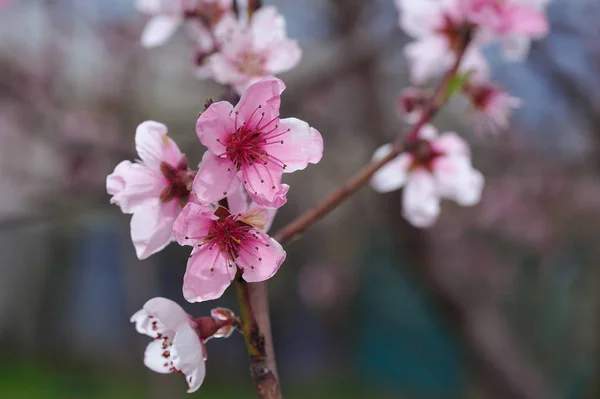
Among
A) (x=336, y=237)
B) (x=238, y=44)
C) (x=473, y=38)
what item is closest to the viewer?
(x=238, y=44)

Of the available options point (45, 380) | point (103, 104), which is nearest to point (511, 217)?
point (103, 104)

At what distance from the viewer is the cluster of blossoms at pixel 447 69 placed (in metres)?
0.84

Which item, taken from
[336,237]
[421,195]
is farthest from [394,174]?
[336,237]

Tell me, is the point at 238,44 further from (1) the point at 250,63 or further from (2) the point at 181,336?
(2) the point at 181,336

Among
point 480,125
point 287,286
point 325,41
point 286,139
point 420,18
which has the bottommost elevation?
point 286,139

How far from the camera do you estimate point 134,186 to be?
59 cm

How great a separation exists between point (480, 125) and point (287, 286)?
6987 millimetres

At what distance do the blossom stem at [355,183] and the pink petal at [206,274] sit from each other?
0.09m

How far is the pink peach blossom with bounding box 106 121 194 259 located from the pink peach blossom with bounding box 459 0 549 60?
0.44 meters

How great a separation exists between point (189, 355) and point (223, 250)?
0.29ft

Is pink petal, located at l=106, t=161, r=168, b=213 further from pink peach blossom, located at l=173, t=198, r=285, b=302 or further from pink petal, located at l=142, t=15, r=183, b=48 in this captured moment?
pink petal, located at l=142, t=15, r=183, b=48

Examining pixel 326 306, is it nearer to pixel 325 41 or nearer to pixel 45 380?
pixel 45 380

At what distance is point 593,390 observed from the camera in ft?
9.86

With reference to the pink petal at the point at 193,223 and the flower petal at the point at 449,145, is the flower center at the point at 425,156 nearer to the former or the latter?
the flower petal at the point at 449,145
